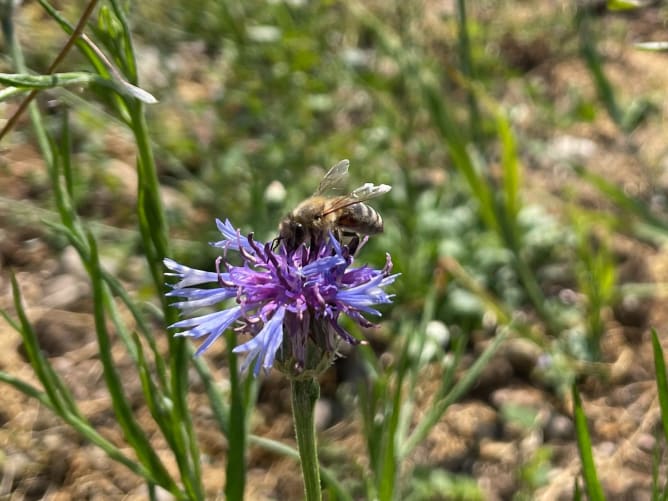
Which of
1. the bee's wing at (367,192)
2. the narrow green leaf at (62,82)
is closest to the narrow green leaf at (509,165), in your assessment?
the bee's wing at (367,192)

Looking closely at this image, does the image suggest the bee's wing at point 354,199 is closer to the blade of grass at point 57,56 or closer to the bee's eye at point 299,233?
the bee's eye at point 299,233

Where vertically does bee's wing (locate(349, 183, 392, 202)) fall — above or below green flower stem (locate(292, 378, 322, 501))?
above

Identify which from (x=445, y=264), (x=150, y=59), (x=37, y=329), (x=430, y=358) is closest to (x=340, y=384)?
(x=430, y=358)

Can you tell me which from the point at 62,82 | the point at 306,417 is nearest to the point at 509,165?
the point at 306,417

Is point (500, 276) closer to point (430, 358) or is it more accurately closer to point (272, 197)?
point (430, 358)

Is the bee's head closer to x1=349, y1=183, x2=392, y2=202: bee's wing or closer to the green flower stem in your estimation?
x1=349, y1=183, x2=392, y2=202: bee's wing

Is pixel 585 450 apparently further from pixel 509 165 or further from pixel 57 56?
pixel 509 165

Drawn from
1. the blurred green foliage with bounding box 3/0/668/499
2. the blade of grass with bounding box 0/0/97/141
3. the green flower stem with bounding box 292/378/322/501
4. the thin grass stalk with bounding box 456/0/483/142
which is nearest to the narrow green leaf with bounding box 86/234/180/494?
the blade of grass with bounding box 0/0/97/141
